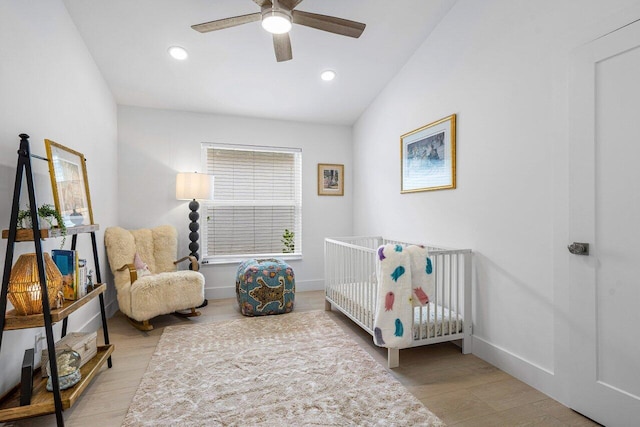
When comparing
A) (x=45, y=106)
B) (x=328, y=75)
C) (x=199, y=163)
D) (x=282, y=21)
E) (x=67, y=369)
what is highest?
(x=328, y=75)

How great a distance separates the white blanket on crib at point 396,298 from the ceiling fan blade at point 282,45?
1.60 meters

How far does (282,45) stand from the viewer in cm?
222

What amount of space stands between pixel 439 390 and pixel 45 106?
3.07 m

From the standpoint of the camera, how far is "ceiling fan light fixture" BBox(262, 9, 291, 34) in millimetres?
1852

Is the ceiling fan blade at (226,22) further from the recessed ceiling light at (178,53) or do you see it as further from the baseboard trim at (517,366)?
the baseboard trim at (517,366)

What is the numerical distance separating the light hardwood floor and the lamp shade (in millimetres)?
1497

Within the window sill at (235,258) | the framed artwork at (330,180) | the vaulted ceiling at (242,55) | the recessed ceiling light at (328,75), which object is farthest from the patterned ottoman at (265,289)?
the recessed ceiling light at (328,75)

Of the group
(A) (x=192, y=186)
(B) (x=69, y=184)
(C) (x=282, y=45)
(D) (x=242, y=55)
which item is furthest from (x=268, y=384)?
(D) (x=242, y=55)

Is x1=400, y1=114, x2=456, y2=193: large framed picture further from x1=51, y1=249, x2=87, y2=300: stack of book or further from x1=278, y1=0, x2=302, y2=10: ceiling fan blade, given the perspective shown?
x1=51, y1=249, x2=87, y2=300: stack of book

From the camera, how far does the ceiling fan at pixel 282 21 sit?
1.85 metres

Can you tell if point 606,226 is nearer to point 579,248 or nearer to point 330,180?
point 579,248

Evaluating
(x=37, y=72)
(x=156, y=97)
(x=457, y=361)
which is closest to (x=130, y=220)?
(x=156, y=97)

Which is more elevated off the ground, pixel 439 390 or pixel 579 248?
pixel 579 248

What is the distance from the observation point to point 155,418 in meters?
1.61
